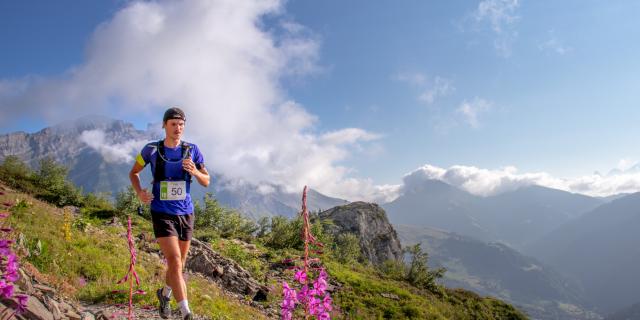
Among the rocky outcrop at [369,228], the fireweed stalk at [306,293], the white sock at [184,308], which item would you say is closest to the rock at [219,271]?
the white sock at [184,308]

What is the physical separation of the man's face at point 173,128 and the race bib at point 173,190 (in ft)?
2.91

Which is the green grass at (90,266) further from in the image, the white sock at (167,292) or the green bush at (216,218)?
the green bush at (216,218)

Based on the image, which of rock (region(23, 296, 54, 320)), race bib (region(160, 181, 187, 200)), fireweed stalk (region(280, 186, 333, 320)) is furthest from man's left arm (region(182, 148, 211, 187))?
rock (region(23, 296, 54, 320))

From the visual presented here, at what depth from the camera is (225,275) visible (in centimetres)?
1555

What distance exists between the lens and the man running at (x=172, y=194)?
19.8 feet

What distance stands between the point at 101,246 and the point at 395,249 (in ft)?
249

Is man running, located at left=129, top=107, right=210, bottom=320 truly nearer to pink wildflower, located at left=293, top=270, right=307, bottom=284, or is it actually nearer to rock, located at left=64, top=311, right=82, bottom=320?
rock, located at left=64, top=311, right=82, bottom=320

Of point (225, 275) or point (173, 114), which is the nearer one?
point (173, 114)

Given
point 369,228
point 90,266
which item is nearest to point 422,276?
point 90,266

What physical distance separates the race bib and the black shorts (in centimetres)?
→ 33

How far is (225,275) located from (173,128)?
11055 millimetres

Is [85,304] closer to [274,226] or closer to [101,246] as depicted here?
[101,246]

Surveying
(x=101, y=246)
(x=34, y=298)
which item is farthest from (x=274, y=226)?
(x=34, y=298)

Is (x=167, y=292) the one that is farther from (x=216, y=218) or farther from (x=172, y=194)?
(x=216, y=218)
